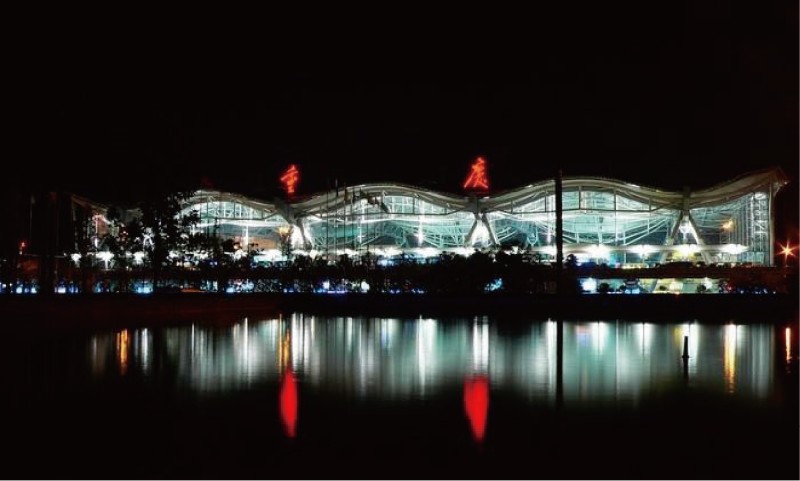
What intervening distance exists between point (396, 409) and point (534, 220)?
218 ft

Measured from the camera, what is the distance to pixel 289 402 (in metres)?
14.6

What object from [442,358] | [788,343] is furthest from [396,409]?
[788,343]

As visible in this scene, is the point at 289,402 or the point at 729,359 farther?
the point at 729,359

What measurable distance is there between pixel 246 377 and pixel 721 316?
85.5 feet

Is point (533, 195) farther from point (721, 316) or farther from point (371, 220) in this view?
point (721, 316)

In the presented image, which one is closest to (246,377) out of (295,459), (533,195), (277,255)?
(295,459)

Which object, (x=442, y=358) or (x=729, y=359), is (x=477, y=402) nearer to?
(x=442, y=358)

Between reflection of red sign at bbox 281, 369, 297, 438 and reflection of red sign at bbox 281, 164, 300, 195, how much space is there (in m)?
66.5

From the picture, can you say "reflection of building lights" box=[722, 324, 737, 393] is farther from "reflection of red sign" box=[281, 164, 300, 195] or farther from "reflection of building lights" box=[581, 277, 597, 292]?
"reflection of red sign" box=[281, 164, 300, 195]

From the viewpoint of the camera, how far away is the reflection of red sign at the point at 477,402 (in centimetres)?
1249

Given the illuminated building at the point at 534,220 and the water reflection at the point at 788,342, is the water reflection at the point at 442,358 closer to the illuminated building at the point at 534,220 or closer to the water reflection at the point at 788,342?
the water reflection at the point at 788,342

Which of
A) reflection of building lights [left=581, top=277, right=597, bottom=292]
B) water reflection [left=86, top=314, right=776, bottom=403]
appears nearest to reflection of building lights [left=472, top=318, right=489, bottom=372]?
water reflection [left=86, top=314, right=776, bottom=403]

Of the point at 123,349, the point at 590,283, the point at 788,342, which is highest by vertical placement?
the point at 590,283

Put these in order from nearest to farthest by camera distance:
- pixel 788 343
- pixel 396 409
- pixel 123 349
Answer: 1. pixel 396 409
2. pixel 123 349
3. pixel 788 343
